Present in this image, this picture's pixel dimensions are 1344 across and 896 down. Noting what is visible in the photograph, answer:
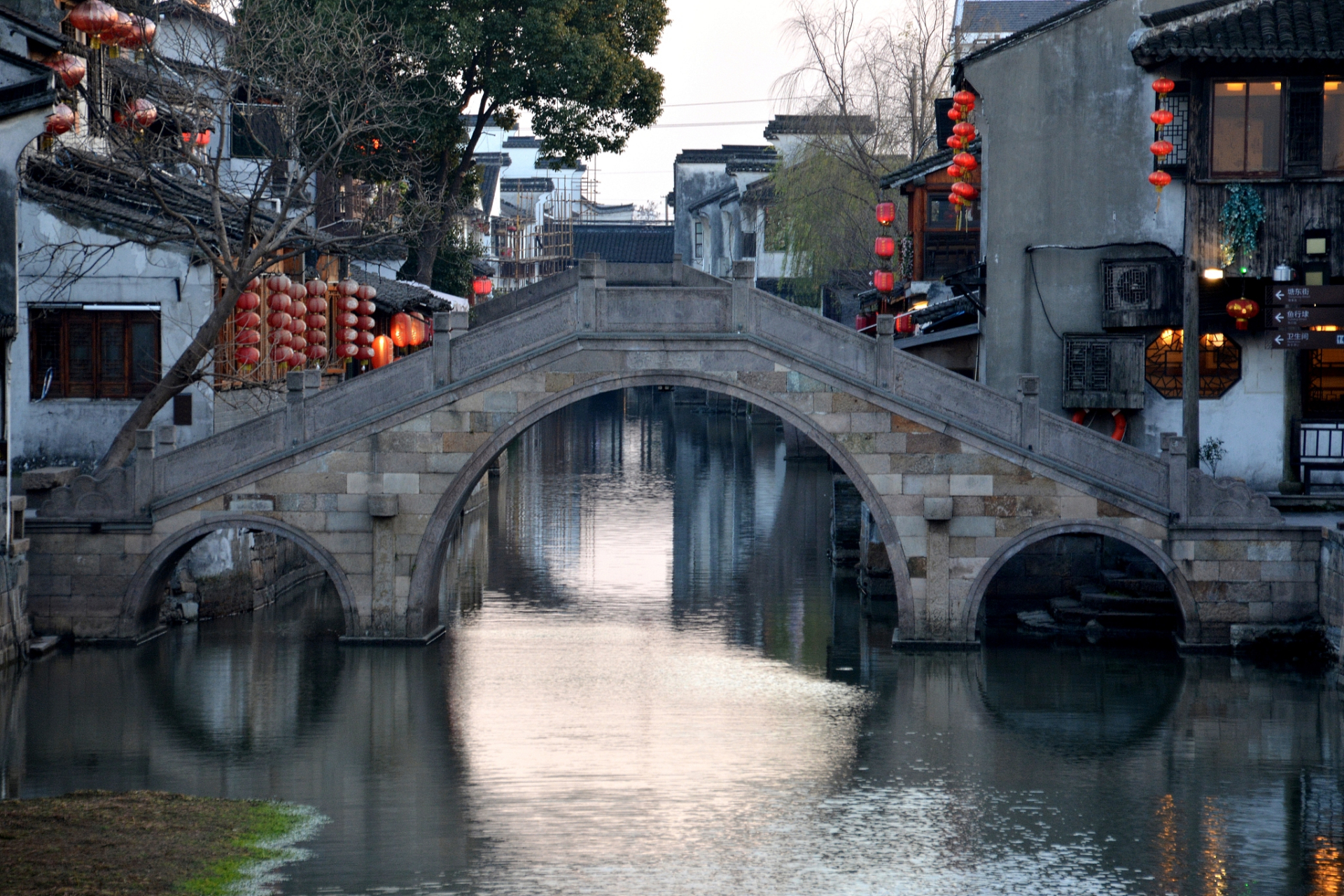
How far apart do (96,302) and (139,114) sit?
12.8 ft

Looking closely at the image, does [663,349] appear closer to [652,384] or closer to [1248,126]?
[652,384]

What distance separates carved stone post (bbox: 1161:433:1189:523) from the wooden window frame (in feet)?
55.8

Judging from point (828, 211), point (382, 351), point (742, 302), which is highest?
point (828, 211)

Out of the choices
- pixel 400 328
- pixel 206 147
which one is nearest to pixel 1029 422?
pixel 206 147

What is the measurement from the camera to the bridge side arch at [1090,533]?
25.8 metres

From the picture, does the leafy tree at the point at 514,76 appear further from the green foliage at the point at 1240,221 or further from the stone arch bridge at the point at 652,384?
the green foliage at the point at 1240,221

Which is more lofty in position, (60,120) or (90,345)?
(60,120)

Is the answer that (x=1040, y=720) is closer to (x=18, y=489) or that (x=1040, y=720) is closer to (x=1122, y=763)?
(x=1122, y=763)

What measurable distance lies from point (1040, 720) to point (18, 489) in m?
17.3

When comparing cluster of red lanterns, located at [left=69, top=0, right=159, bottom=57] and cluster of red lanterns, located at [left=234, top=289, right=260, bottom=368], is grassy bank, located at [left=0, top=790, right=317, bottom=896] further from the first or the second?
cluster of red lanterns, located at [left=69, top=0, right=159, bottom=57]

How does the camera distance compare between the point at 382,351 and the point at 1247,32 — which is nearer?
the point at 1247,32

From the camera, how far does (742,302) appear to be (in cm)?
2636

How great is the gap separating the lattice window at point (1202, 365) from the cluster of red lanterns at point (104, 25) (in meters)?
18.0

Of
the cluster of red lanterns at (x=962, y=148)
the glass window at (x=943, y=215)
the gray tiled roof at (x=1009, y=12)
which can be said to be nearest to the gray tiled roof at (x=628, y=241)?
the gray tiled roof at (x=1009, y=12)
